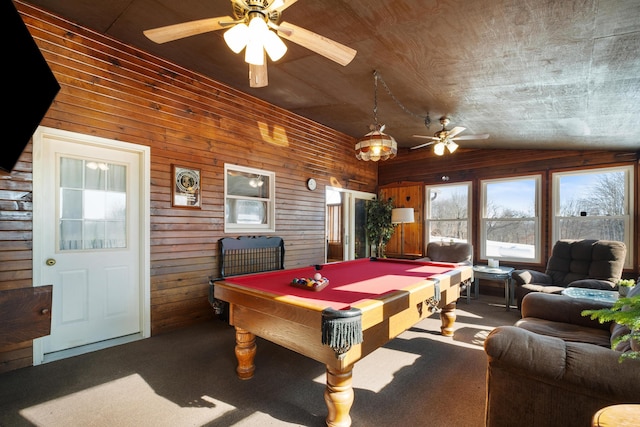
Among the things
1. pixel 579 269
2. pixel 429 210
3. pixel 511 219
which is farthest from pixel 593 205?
pixel 429 210

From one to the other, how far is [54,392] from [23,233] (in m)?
1.35

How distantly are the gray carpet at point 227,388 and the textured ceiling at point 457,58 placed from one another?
2.61m

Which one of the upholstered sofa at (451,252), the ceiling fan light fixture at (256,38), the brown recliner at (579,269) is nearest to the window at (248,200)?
the ceiling fan light fixture at (256,38)

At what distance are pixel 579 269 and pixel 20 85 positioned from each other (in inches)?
234

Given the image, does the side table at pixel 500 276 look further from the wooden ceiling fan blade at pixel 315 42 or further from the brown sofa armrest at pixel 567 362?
the wooden ceiling fan blade at pixel 315 42

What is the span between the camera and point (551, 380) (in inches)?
53.9

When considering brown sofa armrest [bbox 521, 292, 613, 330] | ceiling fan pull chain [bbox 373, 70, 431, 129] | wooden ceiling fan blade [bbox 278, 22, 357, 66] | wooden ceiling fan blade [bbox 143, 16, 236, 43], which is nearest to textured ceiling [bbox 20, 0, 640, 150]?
ceiling fan pull chain [bbox 373, 70, 431, 129]

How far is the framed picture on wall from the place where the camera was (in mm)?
3553

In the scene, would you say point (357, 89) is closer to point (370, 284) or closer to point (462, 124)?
point (462, 124)

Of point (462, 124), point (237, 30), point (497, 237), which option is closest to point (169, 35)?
point (237, 30)

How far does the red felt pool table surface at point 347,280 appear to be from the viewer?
1960mm

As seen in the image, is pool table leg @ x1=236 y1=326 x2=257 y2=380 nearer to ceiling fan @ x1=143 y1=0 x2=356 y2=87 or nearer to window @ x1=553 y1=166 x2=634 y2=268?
ceiling fan @ x1=143 y1=0 x2=356 y2=87

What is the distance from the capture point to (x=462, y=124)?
443 centimetres

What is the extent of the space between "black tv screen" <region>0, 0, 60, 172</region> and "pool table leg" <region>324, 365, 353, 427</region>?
2.13m
